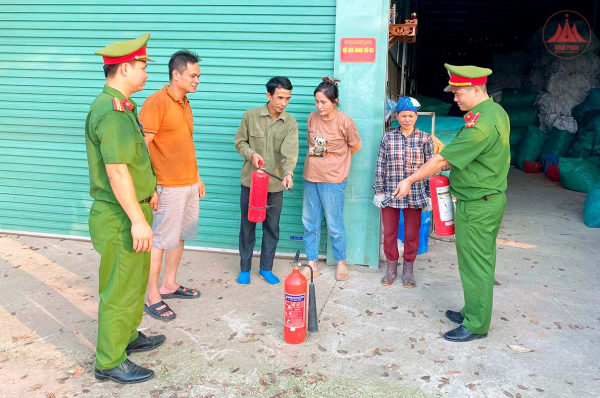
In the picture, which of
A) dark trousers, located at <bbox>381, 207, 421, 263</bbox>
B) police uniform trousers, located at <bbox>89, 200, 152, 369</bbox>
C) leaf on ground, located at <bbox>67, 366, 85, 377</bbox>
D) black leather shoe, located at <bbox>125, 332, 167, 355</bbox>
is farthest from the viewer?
dark trousers, located at <bbox>381, 207, 421, 263</bbox>

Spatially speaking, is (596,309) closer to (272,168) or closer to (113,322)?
(272,168)

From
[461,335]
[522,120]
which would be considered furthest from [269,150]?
[522,120]

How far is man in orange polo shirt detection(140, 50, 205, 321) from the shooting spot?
403cm

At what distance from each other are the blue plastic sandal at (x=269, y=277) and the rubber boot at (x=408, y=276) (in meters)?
1.17

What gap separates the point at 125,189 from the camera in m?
3.05

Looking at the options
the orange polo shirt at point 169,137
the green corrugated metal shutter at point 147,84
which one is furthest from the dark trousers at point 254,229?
the orange polo shirt at point 169,137

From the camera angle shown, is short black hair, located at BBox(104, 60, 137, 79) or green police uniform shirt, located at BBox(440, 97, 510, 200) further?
green police uniform shirt, located at BBox(440, 97, 510, 200)

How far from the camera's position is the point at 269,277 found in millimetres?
4973

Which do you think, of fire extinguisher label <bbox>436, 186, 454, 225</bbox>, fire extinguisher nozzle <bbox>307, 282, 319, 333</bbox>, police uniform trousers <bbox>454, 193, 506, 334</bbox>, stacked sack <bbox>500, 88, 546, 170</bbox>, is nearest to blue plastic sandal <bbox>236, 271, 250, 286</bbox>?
fire extinguisher nozzle <bbox>307, 282, 319, 333</bbox>

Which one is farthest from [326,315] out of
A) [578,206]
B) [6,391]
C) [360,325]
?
[578,206]

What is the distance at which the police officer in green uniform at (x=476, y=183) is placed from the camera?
12.2ft

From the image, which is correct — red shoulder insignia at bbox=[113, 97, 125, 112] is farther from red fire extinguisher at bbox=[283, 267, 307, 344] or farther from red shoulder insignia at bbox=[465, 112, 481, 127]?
red shoulder insignia at bbox=[465, 112, 481, 127]

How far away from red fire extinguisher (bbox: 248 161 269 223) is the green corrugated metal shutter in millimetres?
900

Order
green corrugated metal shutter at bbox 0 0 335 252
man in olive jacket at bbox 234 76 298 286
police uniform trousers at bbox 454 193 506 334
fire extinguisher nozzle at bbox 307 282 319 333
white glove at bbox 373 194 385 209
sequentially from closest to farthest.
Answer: police uniform trousers at bbox 454 193 506 334
fire extinguisher nozzle at bbox 307 282 319 333
man in olive jacket at bbox 234 76 298 286
white glove at bbox 373 194 385 209
green corrugated metal shutter at bbox 0 0 335 252
